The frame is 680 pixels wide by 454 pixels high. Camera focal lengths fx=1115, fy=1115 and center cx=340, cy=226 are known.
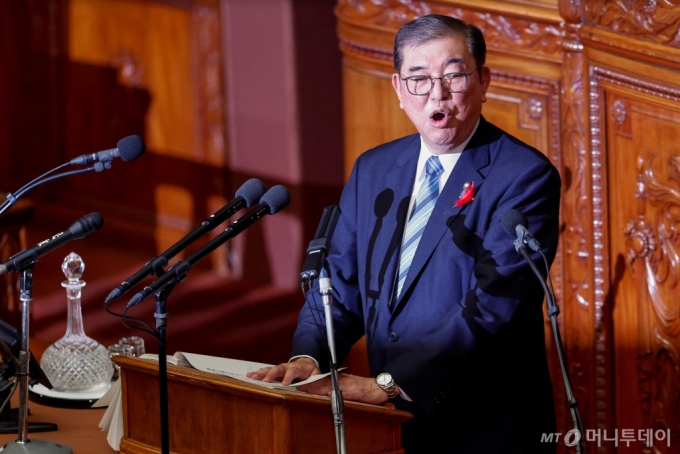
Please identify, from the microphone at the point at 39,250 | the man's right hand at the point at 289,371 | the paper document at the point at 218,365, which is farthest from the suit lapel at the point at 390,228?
the microphone at the point at 39,250

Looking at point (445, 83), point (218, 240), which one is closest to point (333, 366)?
point (218, 240)

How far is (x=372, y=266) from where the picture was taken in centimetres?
265

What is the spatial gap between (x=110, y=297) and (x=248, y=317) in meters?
3.86

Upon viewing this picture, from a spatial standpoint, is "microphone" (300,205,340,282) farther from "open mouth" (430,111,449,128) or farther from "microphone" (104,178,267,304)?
"open mouth" (430,111,449,128)

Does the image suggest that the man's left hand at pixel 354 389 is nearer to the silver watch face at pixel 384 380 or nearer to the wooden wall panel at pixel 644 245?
the silver watch face at pixel 384 380

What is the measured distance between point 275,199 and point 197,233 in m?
0.18

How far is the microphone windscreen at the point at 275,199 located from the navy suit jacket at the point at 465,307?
37 cm

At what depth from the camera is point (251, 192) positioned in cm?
228

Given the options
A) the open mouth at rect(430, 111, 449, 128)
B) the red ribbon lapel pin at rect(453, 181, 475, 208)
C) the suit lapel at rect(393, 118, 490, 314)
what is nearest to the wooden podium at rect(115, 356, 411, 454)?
the suit lapel at rect(393, 118, 490, 314)

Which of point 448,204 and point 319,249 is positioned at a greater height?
point 319,249

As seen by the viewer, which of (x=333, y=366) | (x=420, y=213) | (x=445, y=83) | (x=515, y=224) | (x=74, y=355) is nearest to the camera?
(x=333, y=366)

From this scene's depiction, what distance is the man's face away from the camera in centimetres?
250

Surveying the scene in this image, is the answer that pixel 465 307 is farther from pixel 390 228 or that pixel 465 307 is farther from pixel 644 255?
pixel 644 255

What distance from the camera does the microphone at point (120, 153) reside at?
7.79ft
